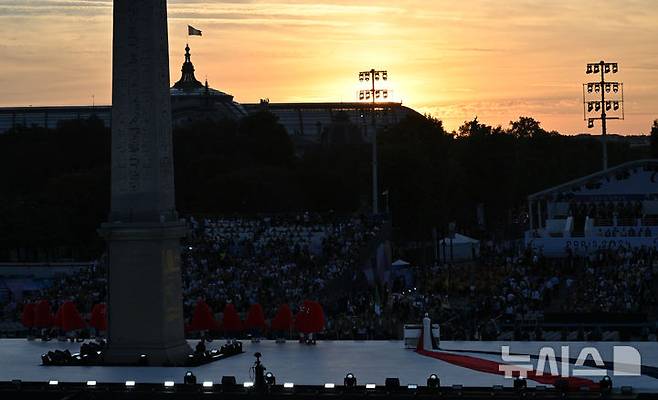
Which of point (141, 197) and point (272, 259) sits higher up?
point (141, 197)

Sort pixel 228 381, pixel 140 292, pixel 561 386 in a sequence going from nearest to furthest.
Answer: pixel 561 386 < pixel 228 381 < pixel 140 292

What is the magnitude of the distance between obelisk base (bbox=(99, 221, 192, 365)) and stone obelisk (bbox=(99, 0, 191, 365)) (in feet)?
0.08

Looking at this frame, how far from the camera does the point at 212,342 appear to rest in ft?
147

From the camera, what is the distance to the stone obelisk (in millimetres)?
38344

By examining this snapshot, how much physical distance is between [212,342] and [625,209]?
32186 mm

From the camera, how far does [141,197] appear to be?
127ft

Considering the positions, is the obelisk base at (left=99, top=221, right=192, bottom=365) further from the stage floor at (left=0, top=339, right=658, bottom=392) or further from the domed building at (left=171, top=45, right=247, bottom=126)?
the domed building at (left=171, top=45, right=247, bottom=126)

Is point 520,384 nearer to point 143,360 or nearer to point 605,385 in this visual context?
point 605,385

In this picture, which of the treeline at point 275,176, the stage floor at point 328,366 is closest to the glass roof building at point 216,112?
the treeline at point 275,176

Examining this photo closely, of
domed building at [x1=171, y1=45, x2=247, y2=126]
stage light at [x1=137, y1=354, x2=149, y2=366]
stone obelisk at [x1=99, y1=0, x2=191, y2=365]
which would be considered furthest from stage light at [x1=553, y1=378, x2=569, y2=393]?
domed building at [x1=171, y1=45, x2=247, y2=126]

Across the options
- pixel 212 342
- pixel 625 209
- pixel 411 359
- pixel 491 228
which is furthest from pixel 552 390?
pixel 491 228

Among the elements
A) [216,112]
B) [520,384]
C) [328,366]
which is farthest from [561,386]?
[216,112]

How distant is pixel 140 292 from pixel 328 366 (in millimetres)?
4859

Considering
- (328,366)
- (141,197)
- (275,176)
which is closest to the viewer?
(328,366)
